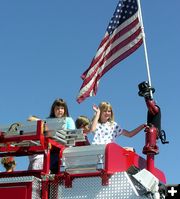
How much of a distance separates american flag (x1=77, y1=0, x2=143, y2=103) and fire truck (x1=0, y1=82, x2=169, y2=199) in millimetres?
2189

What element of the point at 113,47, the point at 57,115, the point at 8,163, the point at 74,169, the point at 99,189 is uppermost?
the point at 113,47

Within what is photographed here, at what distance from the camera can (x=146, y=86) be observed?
23.2 feet

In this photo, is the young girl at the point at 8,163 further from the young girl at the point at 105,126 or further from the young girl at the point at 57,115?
the young girl at the point at 105,126

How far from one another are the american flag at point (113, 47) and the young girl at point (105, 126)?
133cm

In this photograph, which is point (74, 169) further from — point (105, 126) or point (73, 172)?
point (105, 126)

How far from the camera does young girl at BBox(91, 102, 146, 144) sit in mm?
7141

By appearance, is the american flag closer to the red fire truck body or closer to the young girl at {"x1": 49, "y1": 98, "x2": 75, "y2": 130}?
the young girl at {"x1": 49, "y1": 98, "x2": 75, "y2": 130}

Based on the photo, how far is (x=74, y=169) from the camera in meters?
6.19

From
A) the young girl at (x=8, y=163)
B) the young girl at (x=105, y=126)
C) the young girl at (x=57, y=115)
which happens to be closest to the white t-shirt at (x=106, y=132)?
the young girl at (x=105, y=126)

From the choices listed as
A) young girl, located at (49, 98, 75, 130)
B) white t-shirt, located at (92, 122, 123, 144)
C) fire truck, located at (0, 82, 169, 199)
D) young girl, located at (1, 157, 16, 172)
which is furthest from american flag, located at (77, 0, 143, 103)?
fire truck, located at (0, 82, 169, 199)

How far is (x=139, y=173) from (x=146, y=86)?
142 centimetres

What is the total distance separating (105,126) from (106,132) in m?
0.08

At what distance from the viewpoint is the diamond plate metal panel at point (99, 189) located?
5.95 meters

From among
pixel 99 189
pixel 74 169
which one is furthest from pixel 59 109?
pixel 99 189
